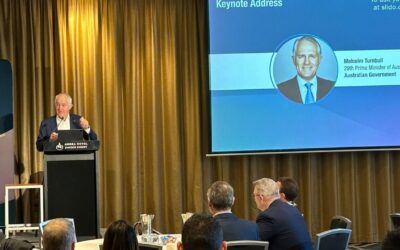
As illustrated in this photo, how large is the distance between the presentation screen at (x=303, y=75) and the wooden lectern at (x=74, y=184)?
1598 millimetres

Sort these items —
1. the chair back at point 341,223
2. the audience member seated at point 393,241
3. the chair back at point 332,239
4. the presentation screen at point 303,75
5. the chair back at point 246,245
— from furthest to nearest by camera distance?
1. the presentation screen at point 303,75
2. the chair back at point 341,223
3. the chair back at point 332,239
4. the chair back at point 246,245
5. the audience member seated at point 393,241

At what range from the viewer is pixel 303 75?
7.00 m

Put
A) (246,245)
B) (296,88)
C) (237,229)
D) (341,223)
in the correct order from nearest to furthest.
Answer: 1. (246,245)
2. (237,229)
3. (341,223)
4. (296,88)

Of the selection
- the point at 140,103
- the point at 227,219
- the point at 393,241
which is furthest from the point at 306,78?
the point at 393,241

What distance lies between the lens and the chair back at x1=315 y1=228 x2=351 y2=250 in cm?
378

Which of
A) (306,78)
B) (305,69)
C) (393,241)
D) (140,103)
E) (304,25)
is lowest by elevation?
(393,241)

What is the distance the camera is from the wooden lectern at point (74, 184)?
19.0ft

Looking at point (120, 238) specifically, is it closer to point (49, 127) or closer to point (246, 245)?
point (246, 245)

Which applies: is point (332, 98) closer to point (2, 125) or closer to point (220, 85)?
point (220, 85)

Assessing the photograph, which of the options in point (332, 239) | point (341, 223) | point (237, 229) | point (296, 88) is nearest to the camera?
point (237, 229)

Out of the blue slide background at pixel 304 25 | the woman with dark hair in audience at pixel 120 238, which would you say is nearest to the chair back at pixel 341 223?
the woman with dark hair in audience at pixel 120 238

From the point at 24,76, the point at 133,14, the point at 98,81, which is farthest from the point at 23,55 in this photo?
the point at 133,14

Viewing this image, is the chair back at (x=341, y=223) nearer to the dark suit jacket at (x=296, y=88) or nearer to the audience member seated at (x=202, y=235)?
the audience member seated at (x=202, y=235)

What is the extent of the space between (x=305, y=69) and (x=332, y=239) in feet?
11.2
